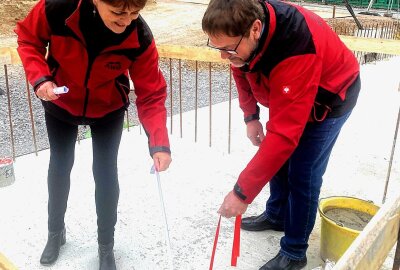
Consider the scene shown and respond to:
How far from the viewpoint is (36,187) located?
10.9 feet

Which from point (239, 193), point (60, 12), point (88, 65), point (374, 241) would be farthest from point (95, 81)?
point (374, 241)

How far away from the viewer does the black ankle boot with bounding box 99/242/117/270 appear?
7.81ft

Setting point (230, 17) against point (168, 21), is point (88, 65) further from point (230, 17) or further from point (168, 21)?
point (168, 21)

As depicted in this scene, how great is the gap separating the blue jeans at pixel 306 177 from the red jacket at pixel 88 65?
0.64 metres

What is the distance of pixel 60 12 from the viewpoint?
6.21ft

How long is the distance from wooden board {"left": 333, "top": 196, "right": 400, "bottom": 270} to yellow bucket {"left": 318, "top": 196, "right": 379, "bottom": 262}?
481 mm

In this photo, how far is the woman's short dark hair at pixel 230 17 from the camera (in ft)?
5.36

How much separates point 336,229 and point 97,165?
48.7 inches

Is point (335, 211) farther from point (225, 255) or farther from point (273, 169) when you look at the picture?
point (273, 169)

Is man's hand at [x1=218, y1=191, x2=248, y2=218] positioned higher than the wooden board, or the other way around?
the wooden board

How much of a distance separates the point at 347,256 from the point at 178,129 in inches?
143

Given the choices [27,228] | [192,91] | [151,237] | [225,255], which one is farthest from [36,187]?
[192,91]

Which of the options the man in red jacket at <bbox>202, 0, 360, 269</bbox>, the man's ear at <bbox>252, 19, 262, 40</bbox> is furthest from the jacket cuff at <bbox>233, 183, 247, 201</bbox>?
the man's ear at <bbox>252, 19, 262, 40</bbox>

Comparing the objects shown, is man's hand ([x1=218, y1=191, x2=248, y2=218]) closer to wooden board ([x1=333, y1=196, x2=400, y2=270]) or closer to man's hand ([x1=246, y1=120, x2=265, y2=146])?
wooden board ([x1=333, y1=196, x2=400, y2=270])
